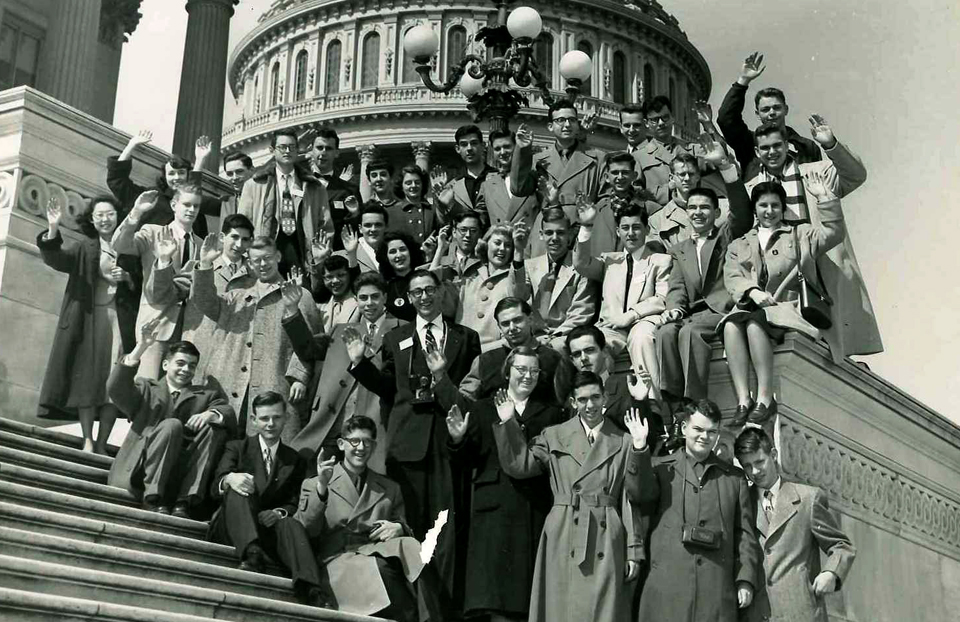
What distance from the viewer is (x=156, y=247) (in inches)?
375

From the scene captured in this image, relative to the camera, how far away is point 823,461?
29.9 ft

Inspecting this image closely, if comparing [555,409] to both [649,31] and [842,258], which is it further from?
[649,31]

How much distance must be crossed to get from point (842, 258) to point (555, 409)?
3.47m

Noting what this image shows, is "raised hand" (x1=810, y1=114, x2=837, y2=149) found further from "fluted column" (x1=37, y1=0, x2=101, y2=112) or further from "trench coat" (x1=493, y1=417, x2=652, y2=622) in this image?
"fluted column" (x1=37, y1=0, x2=101, y2=112)

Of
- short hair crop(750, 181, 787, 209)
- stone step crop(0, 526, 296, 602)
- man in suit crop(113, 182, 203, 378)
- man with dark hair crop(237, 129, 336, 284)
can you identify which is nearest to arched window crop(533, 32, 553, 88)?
man with dark hair crop(237, 129, 336, 284)

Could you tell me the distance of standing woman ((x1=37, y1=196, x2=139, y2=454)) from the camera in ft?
30.5

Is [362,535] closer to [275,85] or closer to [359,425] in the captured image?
[359,425]

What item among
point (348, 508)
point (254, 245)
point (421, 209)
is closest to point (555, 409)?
point (348, 508)

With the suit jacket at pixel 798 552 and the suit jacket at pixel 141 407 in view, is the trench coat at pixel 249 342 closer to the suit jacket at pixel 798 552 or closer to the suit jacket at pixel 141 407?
the suit jacket at pixel 141 407

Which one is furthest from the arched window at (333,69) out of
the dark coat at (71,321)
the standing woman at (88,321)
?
the dark coat at (71,321)

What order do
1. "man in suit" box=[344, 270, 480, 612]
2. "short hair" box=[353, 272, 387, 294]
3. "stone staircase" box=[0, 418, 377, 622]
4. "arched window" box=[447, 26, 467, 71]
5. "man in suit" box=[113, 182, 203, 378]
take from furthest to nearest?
"arched window" box=[447, 26, 467, 71], "man in suit" box=[113, 182, 203, 378], "short hair" box=[353, 272, 387, 294], "man in suit" box=[344, 270, 480, 612], "stone staircase" box=[0, 418, 377, 622]

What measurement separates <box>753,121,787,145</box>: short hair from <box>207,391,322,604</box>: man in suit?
14.5 feet

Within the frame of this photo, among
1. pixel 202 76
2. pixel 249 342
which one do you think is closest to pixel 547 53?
pixel 202 76

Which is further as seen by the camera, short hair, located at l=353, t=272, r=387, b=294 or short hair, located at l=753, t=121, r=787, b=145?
short hair, located at l=753, t=121, r=787, b=145
